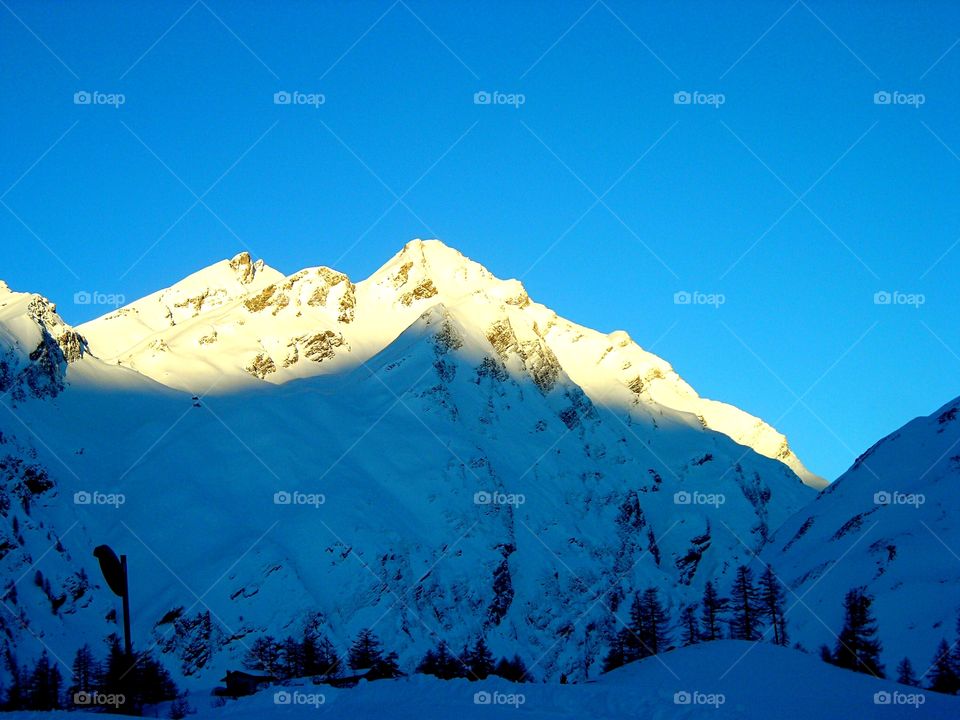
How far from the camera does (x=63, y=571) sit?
125 m

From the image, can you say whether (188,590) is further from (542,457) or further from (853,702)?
(853,702)

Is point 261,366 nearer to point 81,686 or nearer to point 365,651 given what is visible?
point 365,651

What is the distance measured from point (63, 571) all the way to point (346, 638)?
35.4 m

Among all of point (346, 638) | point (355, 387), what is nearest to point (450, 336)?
point (355, 387)

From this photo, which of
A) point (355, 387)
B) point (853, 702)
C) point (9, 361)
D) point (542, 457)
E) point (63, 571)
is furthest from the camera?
point (542, 457)
